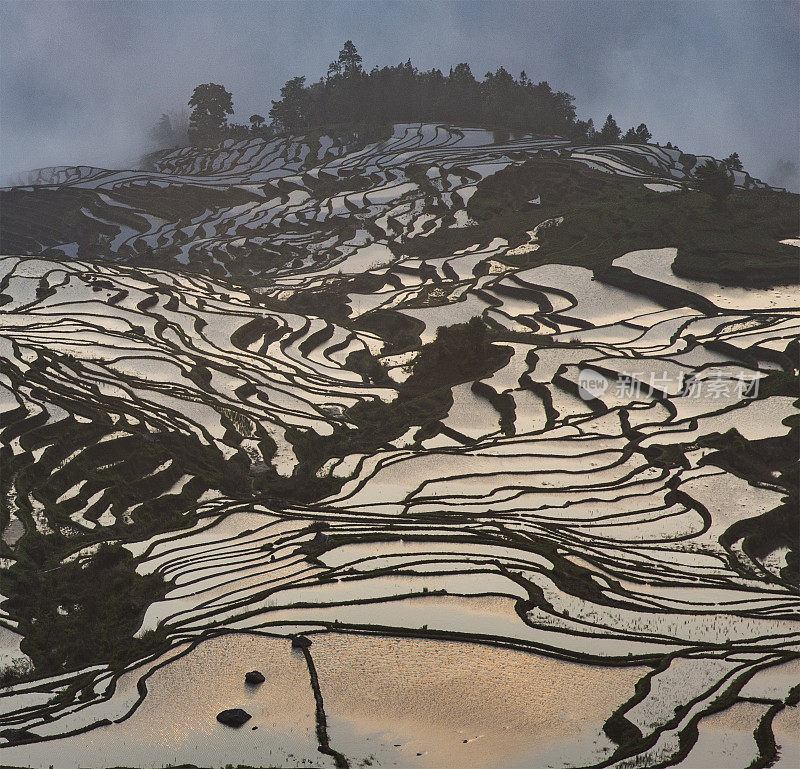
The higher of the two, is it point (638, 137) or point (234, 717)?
point (638, 137)

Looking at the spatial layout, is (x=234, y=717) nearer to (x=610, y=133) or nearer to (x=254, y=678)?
(x=254, y=678)

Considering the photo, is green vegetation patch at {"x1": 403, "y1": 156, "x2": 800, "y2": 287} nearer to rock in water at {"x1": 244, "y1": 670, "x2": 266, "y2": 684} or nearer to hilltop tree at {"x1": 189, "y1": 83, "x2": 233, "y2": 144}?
rock in water at {"x1": 244, "y1": 670, "x2": 266, "y2": 684}

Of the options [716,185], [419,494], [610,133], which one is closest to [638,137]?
[610,133]

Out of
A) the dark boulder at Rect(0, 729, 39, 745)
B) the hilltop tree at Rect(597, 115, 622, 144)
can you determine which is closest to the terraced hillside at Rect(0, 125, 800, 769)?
the dark boulder at Rect(0, 729, 39, 745)

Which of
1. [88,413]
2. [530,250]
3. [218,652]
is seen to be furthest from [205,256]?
[218,652]

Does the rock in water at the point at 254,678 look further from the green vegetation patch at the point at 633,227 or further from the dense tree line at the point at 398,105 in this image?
the dense tree line at the point at 398,105

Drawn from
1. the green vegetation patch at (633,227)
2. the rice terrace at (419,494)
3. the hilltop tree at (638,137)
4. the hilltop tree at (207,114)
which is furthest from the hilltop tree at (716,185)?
the hilltop tree at (207,114)

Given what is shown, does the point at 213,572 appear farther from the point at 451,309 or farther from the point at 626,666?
the point at 451,309
